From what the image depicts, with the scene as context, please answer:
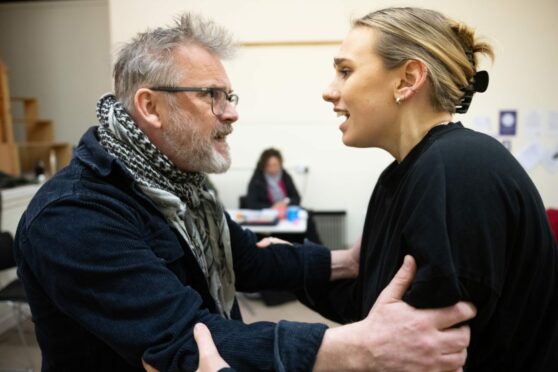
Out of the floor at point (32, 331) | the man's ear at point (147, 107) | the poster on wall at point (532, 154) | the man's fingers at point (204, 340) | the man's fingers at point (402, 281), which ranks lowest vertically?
the floor at point (32, 331)

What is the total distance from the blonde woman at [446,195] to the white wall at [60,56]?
601cm

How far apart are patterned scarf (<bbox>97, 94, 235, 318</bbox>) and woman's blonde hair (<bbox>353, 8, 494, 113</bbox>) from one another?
2.05ft

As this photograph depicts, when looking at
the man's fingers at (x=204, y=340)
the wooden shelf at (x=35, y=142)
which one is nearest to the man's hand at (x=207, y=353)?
the man's fingers at (x=204, y=340)

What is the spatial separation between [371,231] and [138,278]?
0.59 metres

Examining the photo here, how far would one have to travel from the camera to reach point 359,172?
16.5ft

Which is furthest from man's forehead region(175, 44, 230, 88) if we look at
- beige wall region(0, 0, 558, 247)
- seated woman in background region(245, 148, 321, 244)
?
beige wall region(0, 0, 558, 247)

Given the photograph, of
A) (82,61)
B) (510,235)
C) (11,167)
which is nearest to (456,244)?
(510,235)

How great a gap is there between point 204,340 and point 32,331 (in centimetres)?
336

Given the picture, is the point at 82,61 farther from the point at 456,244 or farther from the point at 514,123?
the point at 456,244

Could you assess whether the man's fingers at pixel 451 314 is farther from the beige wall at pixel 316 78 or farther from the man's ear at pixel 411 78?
the beige wall at pixel 316 78

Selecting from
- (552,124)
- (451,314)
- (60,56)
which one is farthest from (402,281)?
(60,56)

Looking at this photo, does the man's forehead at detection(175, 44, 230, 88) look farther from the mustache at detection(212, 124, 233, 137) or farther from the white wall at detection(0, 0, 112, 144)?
the white wall at detection(0, 0, 112, 144)

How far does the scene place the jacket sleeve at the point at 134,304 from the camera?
2.82ft

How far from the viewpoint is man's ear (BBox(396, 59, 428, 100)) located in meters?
0.95
